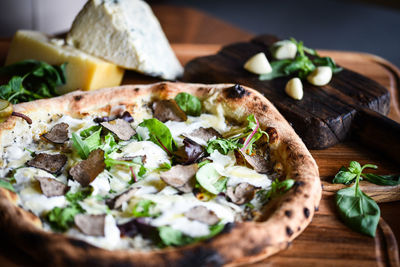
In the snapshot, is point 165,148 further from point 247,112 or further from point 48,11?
point 48,11

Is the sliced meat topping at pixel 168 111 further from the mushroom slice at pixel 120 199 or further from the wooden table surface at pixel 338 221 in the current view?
the wooden table surface at pixel 338 221

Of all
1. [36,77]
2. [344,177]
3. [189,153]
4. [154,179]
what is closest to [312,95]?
[344,177]

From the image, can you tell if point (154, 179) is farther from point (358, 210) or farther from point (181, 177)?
point (358, 210)

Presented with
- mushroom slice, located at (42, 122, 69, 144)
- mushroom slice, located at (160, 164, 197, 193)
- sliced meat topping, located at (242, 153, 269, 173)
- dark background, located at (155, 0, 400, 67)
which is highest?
sliced meat topping, located at (242, 153, 269, 173)

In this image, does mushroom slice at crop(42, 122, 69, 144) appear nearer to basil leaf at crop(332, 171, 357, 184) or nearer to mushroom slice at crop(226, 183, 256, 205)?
mushroom slice at crop(226, 183, 256, 205)

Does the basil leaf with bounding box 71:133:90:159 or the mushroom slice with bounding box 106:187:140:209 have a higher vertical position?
the basil leaf with bounding box 71:133:90:159

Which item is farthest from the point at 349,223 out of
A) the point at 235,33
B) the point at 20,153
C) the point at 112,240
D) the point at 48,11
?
the point at 48,11

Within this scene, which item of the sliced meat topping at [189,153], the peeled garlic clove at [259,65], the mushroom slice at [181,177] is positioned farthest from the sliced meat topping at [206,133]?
the peeled garlic clove at [259,65]

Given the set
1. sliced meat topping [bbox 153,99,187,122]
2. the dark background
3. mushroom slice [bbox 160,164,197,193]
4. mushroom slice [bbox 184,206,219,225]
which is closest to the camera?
mushroom slice [bbox 184,206,219,225]

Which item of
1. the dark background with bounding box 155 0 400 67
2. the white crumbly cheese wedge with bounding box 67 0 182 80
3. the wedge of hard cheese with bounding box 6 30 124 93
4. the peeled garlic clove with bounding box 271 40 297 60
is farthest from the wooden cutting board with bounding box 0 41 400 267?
the dark background with bounding box 155 0 400 67
